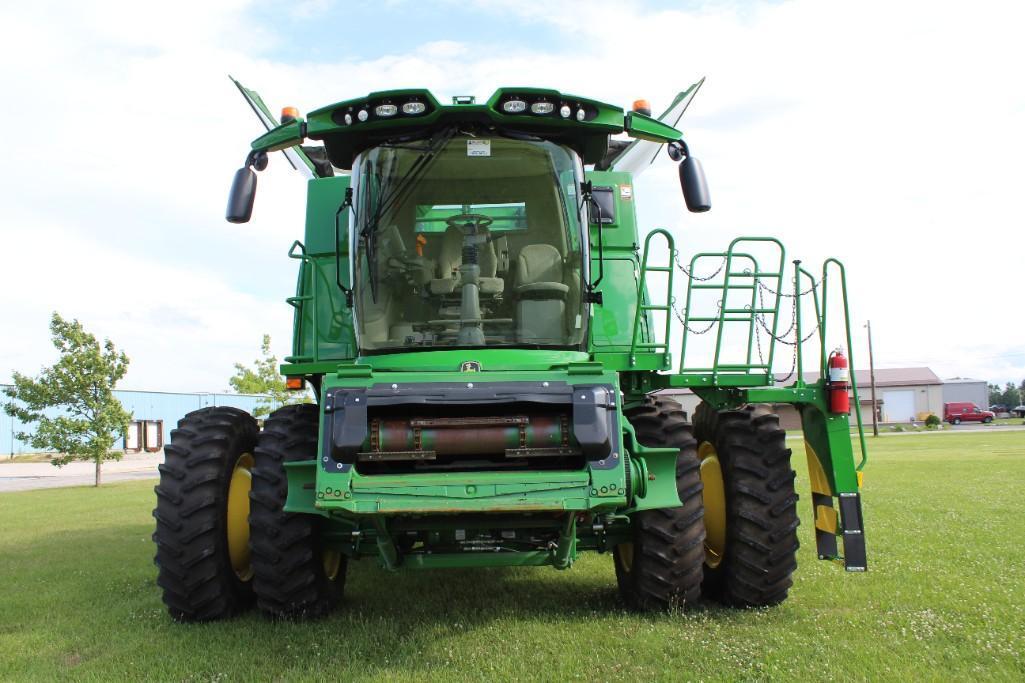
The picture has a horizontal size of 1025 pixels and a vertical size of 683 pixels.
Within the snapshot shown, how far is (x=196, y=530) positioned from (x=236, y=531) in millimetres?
358

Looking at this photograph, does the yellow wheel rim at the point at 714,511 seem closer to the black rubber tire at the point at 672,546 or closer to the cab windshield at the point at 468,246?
the black rubber tire at the point at 672,546

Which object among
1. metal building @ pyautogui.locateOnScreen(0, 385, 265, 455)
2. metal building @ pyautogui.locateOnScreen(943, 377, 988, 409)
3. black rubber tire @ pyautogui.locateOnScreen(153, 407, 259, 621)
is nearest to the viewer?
black rubber tire @ pyautogui.locateOnScreen(153, 407, 259, 621)

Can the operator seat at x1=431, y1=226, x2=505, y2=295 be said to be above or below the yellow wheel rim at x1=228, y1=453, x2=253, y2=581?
above

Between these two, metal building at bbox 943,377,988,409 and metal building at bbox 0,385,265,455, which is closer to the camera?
metal building at bbox 0,385,265,455

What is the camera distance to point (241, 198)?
5574 mm

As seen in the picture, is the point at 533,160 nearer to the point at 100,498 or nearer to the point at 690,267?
the point at 690,267

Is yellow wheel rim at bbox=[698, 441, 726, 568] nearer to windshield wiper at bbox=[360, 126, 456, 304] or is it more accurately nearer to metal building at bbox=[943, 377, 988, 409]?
windshield wiper at bbox=[360, 126, 456, 304]

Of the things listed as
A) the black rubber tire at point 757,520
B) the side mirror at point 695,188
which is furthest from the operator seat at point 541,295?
the black rubber tire at point 757,520

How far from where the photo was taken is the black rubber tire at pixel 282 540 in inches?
205

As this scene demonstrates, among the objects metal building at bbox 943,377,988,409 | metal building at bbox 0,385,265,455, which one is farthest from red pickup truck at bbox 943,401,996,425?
metal building at bbox 0,385,265,455

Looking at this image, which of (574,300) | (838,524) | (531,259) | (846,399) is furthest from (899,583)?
(531,259)

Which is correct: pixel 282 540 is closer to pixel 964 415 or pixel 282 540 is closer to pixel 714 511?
pixel 714 511

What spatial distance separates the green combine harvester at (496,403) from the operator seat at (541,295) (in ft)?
0.05

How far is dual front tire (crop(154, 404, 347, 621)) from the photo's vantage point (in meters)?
5.25
